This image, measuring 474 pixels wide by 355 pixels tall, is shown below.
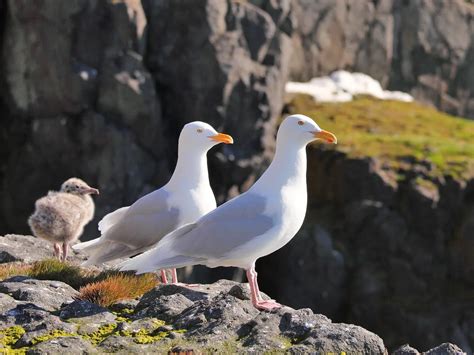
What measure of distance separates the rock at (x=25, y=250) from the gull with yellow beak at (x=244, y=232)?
414 centimetres

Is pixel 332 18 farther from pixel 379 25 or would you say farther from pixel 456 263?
pixel 456 263

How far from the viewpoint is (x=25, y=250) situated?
15969 mm

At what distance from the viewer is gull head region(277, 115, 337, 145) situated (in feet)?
40.3

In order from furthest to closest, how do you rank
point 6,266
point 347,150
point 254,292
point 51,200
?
point 347,150 → point 51,200 → point 6,266 → point 254,292

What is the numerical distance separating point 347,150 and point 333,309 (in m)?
7.94

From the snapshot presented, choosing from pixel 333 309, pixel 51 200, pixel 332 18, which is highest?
pixel 51 200

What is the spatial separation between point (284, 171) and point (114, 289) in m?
2.69

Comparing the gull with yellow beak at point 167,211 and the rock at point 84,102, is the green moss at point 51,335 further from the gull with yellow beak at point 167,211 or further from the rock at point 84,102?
the rock at point 84,102

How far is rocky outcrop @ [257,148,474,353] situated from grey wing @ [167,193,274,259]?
3110 centimetres

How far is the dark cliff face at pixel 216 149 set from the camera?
42.2 metres

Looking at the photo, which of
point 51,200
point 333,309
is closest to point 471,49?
point 333,309

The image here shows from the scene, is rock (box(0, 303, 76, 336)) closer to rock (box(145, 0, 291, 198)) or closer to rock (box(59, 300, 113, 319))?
rock (box(59, 300, 113, 319))

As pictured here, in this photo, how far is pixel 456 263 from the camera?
1676 inches

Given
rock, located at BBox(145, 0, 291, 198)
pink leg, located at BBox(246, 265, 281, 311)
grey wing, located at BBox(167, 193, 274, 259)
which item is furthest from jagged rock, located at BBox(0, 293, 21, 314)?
rock, located at BBox(145, 0, 291, 198)
